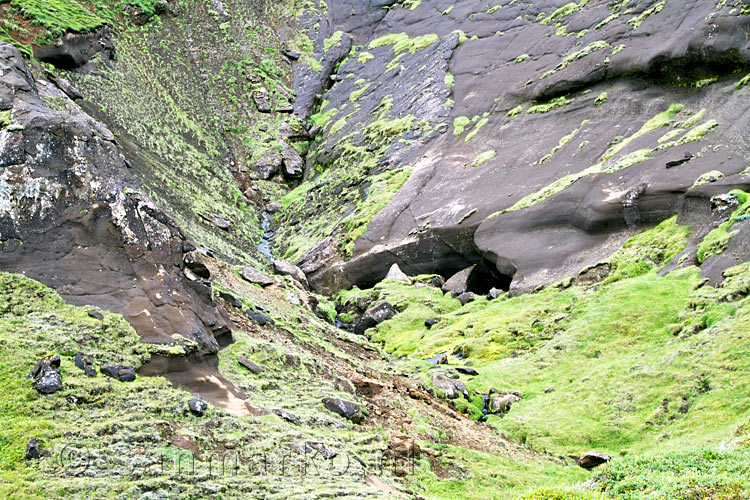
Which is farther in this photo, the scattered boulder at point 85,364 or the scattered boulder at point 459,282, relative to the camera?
the scattered boulder at point 459,282

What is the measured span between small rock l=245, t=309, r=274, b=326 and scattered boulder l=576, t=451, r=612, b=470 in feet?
39.0

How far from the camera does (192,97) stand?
2847 inches

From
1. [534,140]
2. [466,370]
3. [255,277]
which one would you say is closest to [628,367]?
[466,370]

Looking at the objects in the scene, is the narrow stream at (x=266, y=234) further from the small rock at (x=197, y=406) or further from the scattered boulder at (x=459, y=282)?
the small rock at (x=197, y=406)

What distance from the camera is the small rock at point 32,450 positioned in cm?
1070

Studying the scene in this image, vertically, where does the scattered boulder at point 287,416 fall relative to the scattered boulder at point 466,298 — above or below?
above

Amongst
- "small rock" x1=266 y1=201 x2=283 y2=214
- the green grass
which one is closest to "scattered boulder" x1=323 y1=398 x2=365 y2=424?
the green grass

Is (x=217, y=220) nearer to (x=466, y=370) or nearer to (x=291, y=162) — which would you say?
(x=291, y=162)

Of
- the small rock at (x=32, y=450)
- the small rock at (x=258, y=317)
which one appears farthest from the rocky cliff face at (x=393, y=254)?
the small rock at (x=258, y=317)

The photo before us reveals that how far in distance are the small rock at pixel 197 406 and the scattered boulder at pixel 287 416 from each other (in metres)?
2.16

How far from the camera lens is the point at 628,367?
76.1ft

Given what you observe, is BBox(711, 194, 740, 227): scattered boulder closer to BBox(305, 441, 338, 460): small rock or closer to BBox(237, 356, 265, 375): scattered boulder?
BBox(237, 356, 265, 375): scattered boulder

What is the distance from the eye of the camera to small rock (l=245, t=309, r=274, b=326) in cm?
2323

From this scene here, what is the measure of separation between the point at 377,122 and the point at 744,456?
181 feet
